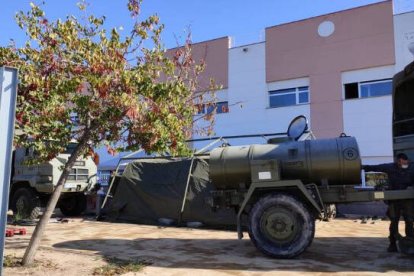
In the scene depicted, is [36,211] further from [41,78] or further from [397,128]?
[397,128]

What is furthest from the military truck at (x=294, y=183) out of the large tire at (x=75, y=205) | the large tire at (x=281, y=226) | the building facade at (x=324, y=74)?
the building facade at (x=324, y=74)

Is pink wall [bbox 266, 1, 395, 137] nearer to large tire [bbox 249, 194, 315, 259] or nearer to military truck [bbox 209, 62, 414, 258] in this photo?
military truck [bbox 209, 62, 414, 258]

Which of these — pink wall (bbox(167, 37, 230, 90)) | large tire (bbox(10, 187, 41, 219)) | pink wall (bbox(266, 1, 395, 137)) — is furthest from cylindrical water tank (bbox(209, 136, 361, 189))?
pink wall (bbox(167, 37, 230, 90))

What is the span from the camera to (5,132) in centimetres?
412

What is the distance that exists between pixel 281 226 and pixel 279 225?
0.13 feet

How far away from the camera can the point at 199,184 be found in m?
13.8

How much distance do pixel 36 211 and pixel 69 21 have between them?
930cm

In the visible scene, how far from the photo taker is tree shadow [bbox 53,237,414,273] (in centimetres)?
737

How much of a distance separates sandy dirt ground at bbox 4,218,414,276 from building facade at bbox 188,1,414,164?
10681 millimetres

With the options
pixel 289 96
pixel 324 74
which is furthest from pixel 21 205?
pixel 324 74

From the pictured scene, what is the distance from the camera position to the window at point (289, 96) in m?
24.3

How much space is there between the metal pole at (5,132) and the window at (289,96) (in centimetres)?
2118

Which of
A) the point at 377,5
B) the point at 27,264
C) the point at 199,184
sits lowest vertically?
the point at 27,264

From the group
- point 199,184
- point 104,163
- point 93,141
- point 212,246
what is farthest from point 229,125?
point 93,141
